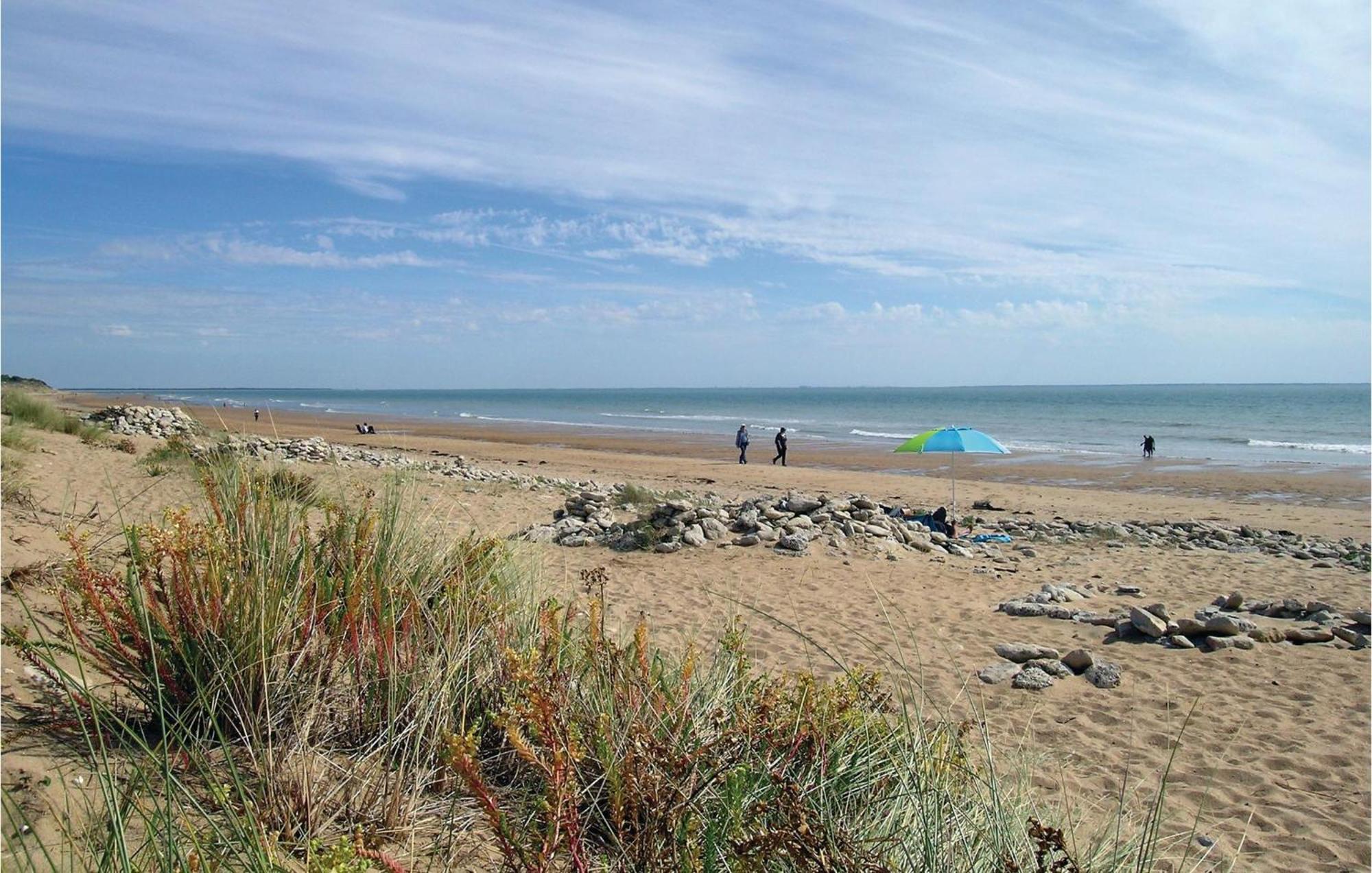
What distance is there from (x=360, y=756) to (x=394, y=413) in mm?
75220

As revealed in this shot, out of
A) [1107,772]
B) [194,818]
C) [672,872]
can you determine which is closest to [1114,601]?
[1107,772]

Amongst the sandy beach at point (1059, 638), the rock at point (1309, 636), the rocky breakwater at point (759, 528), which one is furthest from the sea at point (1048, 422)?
the rock at point (1309, 636)

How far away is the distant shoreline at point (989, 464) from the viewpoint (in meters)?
24.0

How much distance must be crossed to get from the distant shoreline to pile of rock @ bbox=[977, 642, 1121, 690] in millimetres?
12008

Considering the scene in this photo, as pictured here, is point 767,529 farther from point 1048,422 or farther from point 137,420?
point 1048,422

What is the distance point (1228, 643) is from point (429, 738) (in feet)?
23.5

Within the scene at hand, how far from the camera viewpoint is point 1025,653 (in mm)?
7008

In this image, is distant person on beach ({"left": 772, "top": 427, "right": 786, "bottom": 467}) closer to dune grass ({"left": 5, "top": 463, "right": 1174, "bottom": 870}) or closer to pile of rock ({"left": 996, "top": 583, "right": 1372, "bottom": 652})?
pile of rock ({"left": 996, "top": 583, "right": 1372, "bottom": 652})

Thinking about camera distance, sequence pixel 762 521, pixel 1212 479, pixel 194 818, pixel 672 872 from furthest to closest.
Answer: pixel 1212 479
pixel 762 521
pixel 194 818
pixel 672 872

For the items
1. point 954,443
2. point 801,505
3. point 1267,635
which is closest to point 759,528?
point 801,505

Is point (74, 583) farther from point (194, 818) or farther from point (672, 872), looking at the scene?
point (672, 872)

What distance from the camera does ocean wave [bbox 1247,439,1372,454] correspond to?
34859mm

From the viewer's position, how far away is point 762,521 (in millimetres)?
11984

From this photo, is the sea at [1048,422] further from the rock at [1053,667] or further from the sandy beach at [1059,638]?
the rock at [1053,667]
